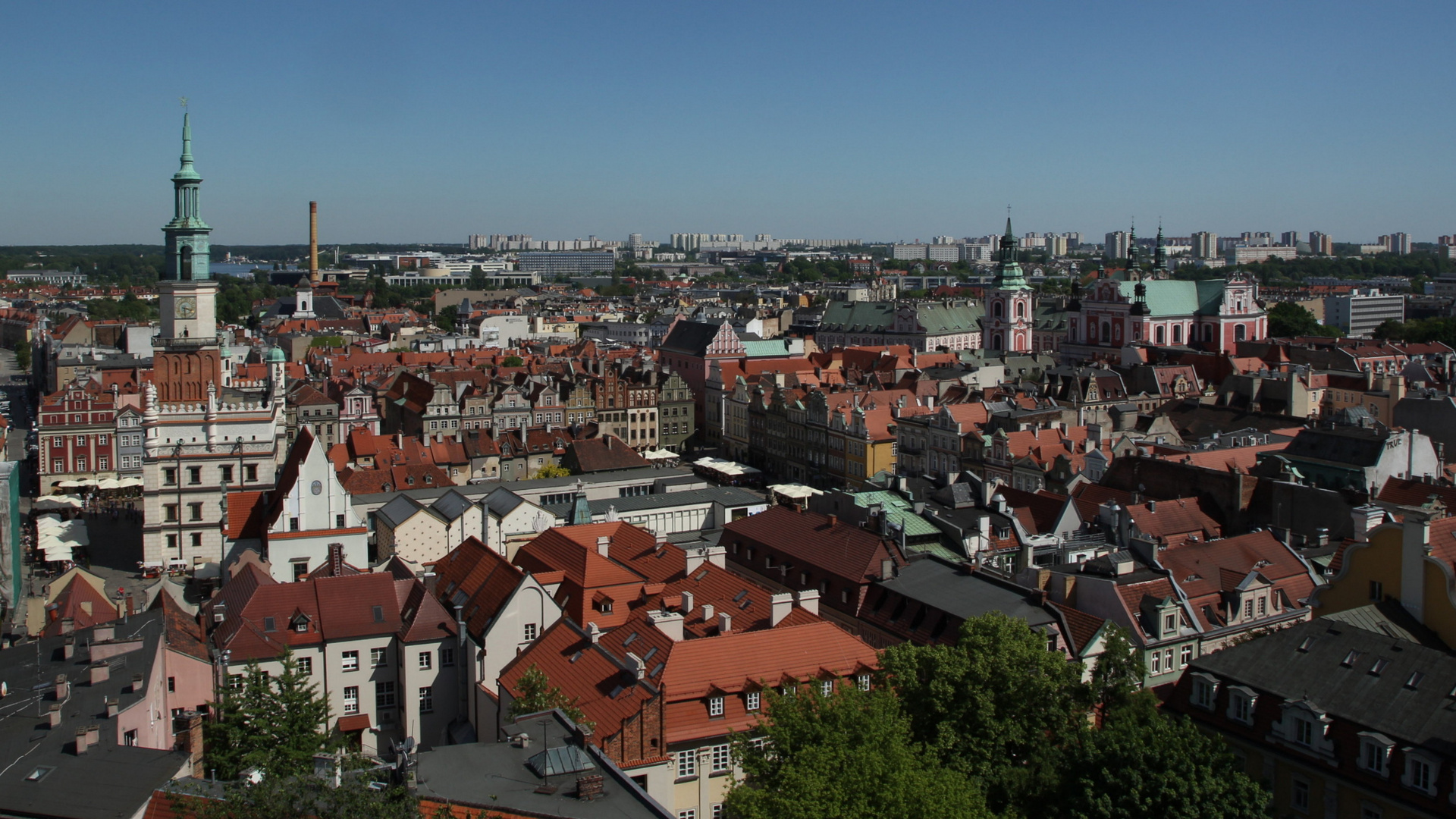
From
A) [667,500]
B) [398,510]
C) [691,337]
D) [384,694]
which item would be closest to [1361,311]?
[691,337]

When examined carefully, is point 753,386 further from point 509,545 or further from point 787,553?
point 787,553

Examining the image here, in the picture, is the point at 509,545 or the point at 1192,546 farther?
the point at 509,545

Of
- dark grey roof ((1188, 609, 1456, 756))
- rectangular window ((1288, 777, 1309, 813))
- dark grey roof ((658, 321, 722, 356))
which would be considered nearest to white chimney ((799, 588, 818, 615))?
dark grey roof ((1188, 609, 1456, 756))

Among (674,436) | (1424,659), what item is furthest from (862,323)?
(1424,659)


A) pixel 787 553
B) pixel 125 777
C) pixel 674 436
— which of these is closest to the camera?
pixel 125 777

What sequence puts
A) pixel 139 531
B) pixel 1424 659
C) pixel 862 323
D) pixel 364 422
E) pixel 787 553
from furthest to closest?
pixel 862 323
pixel 364 422
pixel 139 531
pixel 787 553
pixel 1424 659

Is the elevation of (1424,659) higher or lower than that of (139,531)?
higher
